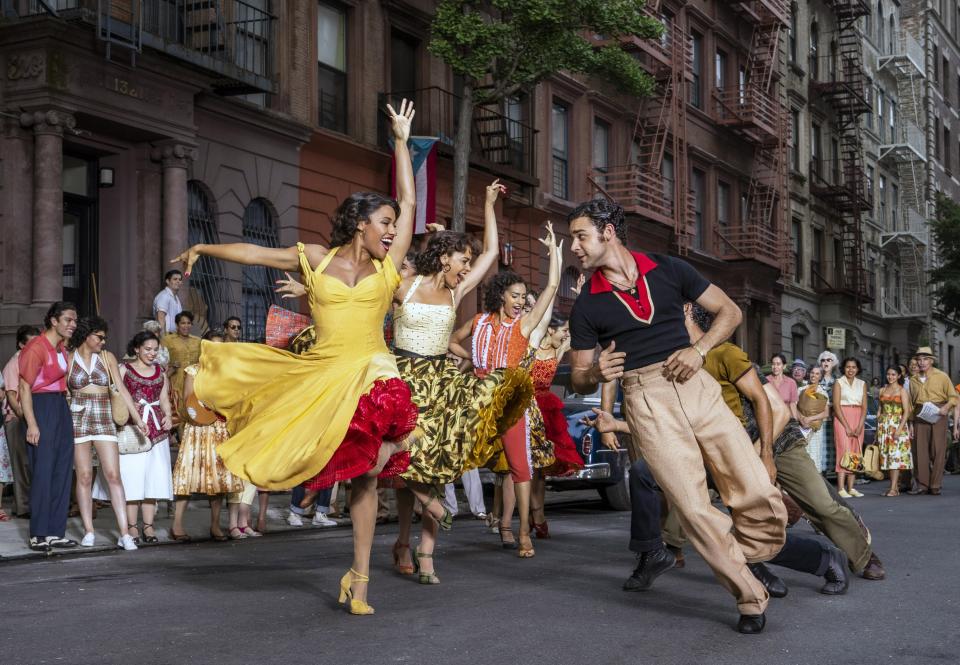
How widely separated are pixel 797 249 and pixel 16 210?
3181 centimetres

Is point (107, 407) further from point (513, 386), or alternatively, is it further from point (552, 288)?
point (513, 386)

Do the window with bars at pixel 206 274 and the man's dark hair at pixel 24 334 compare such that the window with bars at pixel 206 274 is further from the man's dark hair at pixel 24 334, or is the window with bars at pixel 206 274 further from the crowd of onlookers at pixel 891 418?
the crowd of onlookers at pixel 891 418

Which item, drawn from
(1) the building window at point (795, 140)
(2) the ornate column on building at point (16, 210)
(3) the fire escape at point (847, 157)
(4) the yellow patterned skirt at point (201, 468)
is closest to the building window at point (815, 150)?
(3) the fire escape at point (847, 157)

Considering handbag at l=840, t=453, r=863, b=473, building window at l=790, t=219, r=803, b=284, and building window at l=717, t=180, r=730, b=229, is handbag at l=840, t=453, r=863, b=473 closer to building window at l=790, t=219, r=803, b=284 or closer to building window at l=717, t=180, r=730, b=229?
building window at l=717, t=180, r=730, b=229

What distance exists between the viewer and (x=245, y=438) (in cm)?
659

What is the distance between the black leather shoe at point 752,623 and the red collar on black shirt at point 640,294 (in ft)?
4.85

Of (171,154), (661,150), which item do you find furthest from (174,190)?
(661,150)

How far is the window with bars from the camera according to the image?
1867 centimetres

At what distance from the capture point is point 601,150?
31.8m

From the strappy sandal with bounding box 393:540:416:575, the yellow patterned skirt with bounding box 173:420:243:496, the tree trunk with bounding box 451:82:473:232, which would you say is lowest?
the strappy sandal with bounding box 393:540:416:575

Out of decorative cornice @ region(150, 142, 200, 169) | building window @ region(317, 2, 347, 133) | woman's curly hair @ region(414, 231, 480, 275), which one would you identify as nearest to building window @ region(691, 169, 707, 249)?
building window @ region(317, 2, 347, 133)

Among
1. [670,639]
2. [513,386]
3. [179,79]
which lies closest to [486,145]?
[179,79]

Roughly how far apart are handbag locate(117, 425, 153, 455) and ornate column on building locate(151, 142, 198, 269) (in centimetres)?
699

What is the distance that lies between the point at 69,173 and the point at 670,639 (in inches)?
540
